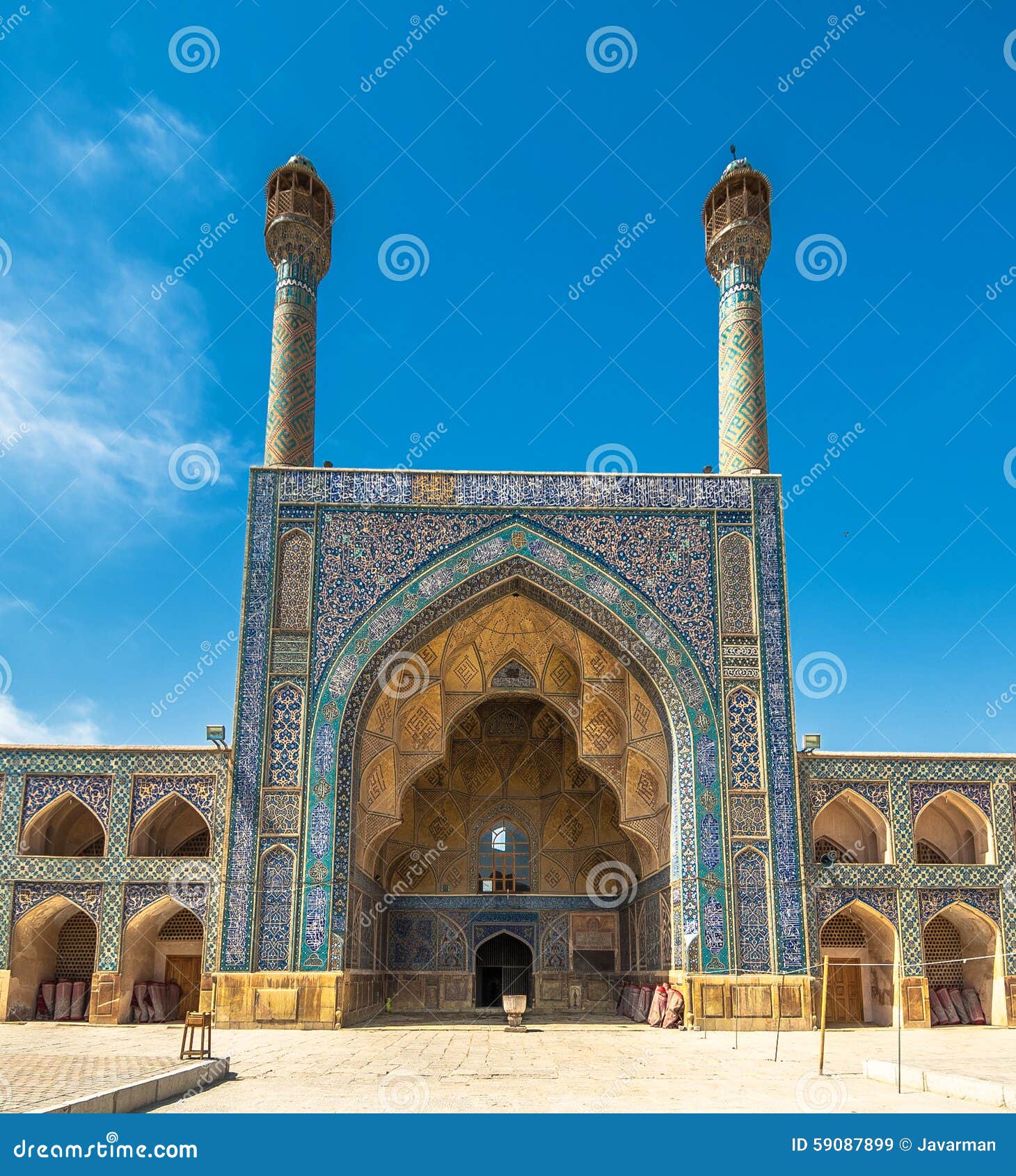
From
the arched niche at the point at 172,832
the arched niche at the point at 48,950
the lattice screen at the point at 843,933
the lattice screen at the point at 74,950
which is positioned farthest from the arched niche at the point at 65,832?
the lattice screen at the point at 843,933

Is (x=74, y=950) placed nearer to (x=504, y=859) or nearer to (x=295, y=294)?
(x=504, y=859)

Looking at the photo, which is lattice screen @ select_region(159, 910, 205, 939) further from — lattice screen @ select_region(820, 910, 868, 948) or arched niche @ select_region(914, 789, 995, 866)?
arched niche @ select_region(914, 789, 995, 866)

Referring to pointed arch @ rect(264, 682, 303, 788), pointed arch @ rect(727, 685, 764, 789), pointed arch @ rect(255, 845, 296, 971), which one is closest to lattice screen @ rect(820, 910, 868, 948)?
pointed arch @ rect(727, 685, 764, 789)

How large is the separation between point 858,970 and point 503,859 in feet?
18.1

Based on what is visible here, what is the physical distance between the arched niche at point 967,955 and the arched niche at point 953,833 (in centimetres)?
71

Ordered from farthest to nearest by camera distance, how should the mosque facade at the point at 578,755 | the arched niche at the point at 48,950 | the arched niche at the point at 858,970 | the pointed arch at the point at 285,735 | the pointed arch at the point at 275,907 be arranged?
the arched niche at the point at 858,970, the arched niche at the point at 48,950, the pointed arch at the point at 285,735, the mosque facade at the point at 578,755, the pointed arch at the point at 275,907

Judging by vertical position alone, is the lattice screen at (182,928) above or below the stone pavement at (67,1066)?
above

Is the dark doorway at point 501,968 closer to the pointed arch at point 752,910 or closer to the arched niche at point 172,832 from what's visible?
the arched niche at point 172,832

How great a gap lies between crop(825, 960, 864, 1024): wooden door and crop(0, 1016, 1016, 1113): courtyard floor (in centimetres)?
174

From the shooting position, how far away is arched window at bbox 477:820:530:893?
58.0 feet

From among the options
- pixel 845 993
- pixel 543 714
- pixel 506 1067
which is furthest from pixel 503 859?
pixel 506 1067

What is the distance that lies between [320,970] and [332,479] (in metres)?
5.95

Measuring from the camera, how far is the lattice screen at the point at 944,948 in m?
15.0

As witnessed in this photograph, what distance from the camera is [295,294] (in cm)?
1602
